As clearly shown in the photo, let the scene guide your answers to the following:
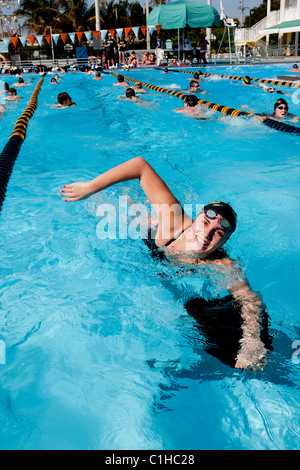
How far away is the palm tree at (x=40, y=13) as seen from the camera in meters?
37.5

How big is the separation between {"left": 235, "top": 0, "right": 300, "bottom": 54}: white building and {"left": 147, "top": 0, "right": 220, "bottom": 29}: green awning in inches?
275

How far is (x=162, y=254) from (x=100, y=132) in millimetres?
6977

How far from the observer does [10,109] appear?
41.2 ft

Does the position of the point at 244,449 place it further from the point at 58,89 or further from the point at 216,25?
the point at 216,25

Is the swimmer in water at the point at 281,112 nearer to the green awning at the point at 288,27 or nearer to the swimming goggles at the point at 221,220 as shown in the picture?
the swimming goggles at the point at 221,220

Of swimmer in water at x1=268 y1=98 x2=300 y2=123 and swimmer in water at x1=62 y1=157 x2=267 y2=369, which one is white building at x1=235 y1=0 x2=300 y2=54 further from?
swimmer in water at x1=62 y1=157 x2=267 y2=369

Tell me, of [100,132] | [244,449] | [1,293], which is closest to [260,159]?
[100,132]

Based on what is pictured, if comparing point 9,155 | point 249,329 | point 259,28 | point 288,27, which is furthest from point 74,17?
point 249,329

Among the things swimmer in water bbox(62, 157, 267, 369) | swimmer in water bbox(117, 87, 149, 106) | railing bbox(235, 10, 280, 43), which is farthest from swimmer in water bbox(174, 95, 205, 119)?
railing bbox(235, 10, 280, 43)

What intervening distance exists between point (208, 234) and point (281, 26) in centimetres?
3475

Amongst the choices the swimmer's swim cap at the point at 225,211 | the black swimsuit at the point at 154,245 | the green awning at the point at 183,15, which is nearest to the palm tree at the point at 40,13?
the green awning at the point at 183,15

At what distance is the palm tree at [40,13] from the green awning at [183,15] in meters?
19.2

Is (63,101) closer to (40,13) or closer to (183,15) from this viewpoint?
(183,15)

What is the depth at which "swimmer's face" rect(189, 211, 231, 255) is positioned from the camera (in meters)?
2.78
